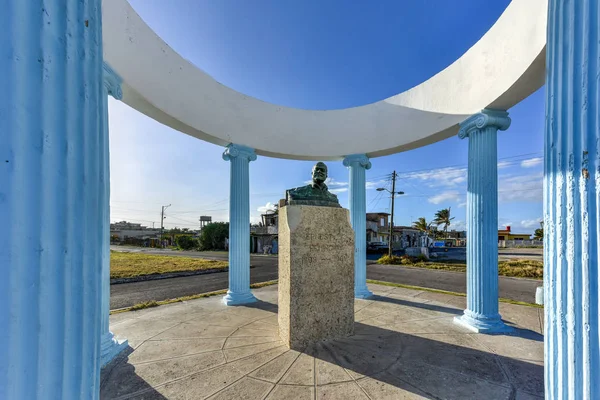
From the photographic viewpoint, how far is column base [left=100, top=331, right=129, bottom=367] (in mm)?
3959

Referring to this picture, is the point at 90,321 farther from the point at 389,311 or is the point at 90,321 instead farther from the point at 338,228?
the point at 389,311

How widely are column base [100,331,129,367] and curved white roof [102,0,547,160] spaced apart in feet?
14.4

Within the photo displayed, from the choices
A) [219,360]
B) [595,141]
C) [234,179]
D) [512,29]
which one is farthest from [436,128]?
[219,360]

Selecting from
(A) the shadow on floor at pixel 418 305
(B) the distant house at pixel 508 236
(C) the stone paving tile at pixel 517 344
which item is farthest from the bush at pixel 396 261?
(B) the distant house at pixel 508 236

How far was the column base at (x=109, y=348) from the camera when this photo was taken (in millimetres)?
3959

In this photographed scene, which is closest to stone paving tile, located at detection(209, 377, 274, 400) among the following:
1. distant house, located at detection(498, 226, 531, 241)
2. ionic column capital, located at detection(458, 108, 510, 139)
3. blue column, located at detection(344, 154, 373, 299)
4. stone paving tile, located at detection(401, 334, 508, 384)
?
stone paving tile, located at detection(401, 334, 508, 384)

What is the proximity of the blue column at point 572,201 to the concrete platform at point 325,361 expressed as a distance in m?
1.72

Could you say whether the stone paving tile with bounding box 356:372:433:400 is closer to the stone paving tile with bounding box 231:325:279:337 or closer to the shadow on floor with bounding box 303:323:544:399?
the shadow on floor with bounding box 303:323:544:399

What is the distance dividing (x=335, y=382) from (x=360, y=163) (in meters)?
6.09

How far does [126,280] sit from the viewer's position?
41.3 ft

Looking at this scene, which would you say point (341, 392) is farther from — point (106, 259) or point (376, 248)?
point (376, 248)

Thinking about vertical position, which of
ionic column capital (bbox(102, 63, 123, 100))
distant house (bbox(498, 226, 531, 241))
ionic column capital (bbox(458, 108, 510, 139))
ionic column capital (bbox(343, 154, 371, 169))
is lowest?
distant house (bbox(498, 226, 531, 241))

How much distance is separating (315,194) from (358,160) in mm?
3466

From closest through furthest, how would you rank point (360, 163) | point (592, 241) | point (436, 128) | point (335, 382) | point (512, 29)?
1. point (592, 241)
2. point (335, 382)
3. point (512, 29)
4. point (436, 128)
5. point (360, 163)
